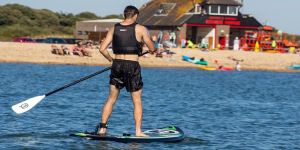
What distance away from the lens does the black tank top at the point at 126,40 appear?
9844 millimetres

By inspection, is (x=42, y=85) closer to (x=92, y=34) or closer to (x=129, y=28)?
(x=129, y=28)

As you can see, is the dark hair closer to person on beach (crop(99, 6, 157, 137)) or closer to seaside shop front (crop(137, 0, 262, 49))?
person on beach (crop(99, 6, 157, 137))

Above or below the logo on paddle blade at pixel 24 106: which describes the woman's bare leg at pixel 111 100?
above

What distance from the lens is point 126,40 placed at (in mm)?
9859

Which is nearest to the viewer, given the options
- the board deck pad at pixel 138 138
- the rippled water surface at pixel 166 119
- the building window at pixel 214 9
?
the board deck pad at pixel 138 138

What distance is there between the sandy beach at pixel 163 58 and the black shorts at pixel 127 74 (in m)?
31.6

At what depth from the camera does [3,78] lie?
27.0m

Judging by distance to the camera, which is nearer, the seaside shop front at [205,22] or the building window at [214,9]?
the seaside shop front at [205,22]

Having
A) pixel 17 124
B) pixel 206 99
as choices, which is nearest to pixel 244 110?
pixel 206 99

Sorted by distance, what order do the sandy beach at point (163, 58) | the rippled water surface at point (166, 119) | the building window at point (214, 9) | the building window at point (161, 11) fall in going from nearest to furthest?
1. the rippled water surface at point (166, 119)
2. the sandy beach at point (163, 58)
3. the building window at point (214, 9)
4. the building window at point (161, 11)

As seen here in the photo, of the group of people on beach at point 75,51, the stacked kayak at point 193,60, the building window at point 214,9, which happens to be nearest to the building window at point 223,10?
the building window at point 214,9

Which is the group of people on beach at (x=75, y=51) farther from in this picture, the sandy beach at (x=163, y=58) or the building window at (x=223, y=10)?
the building window at (x=223, y=10)

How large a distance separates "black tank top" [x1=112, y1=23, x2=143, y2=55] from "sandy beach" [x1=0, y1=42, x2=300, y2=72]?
1247 inches

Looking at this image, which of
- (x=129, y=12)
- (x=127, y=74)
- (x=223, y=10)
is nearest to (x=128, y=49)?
(x=127, y=74)
